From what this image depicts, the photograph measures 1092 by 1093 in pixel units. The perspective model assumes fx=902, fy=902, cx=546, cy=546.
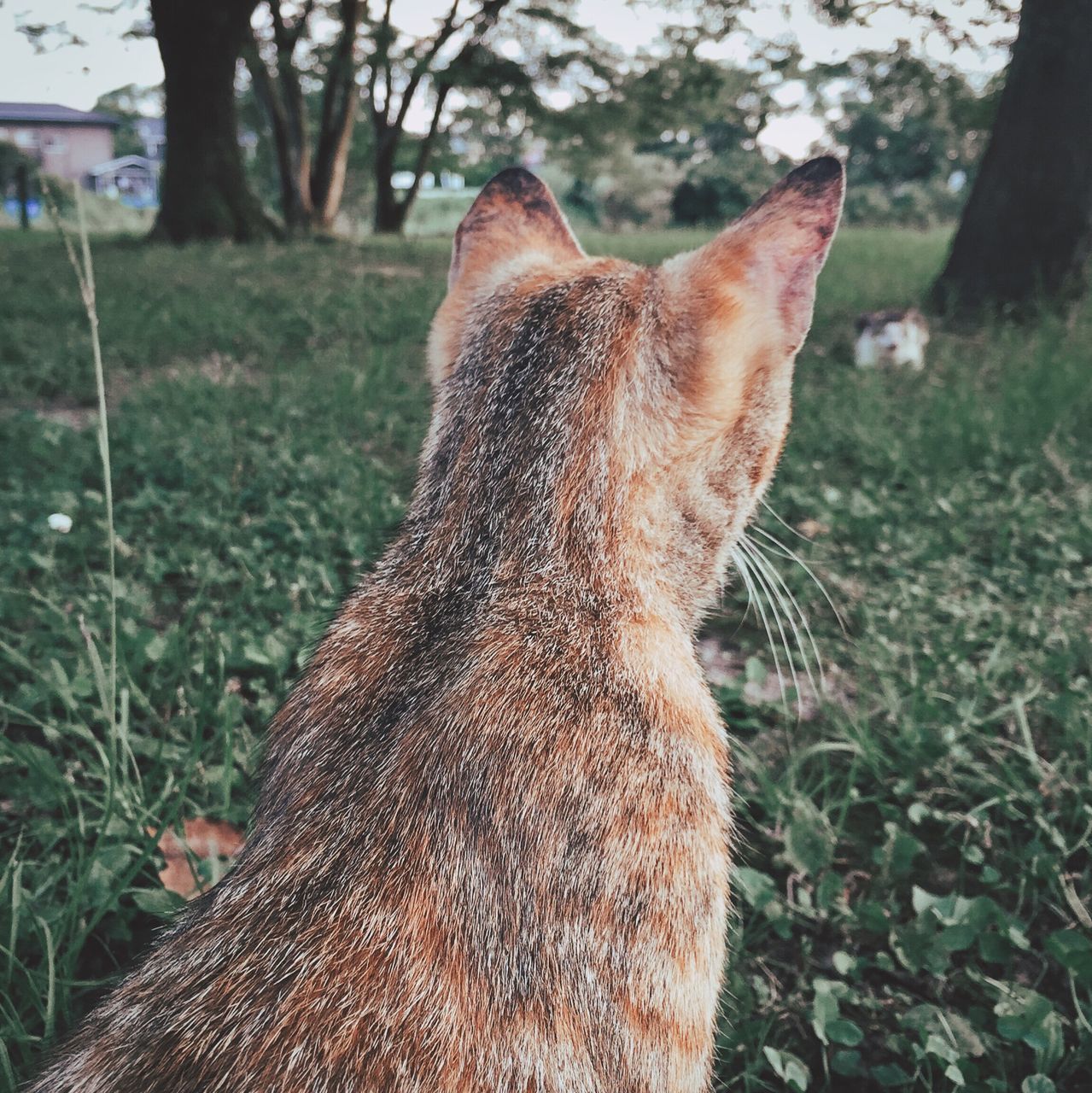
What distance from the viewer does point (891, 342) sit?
676 cm

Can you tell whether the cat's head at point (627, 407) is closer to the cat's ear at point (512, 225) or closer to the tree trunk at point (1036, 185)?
the cat's ear at point (512, 225)

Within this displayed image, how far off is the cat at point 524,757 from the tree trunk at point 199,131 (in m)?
14.2

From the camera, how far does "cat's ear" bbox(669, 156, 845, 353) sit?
1.69 m

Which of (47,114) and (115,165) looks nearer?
(47,114)

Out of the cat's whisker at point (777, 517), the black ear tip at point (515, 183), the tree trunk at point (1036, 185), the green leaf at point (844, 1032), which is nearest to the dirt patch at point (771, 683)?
the cat's whisker at point (777, 517)

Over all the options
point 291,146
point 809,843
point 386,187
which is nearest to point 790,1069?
point 809,843

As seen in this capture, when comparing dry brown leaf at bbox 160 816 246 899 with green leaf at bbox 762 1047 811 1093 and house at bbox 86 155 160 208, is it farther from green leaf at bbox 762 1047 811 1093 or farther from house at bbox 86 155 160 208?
house at bbox 86 155 160 208

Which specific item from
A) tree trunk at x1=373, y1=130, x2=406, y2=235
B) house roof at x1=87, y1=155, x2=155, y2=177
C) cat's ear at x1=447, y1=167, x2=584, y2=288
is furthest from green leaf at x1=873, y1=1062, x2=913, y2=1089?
tree trunk at x1=373, y1=130, x2=406, y2=235

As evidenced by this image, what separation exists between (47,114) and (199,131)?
1436 cm

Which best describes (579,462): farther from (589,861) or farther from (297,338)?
(297,338)

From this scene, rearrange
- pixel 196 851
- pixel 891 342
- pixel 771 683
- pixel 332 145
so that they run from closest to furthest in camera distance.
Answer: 1. pixel 196 851
2. pixel 771 683
3. pixel 891 342
4. pixel 332 145

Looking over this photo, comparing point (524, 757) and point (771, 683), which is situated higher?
point (524, 757)

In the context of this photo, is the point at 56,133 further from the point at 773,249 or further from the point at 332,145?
the point at 332,145

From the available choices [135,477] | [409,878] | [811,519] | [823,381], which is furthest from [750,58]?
[409,878]
